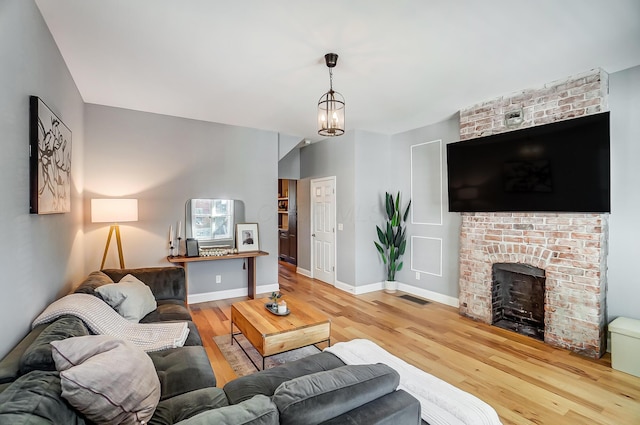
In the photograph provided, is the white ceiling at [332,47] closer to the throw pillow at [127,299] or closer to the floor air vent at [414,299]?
the throw pillow at [127,299]

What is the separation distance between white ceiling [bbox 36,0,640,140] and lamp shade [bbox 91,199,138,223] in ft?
4.05

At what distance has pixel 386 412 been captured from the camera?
3.85 feet

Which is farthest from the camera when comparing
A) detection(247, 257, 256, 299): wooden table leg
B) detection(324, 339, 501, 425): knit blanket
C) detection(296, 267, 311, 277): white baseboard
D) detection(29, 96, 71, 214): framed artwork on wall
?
detection(296, 267, 311, 277): white baseboard

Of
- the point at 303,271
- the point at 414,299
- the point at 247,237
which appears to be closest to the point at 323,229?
the point at 303,271

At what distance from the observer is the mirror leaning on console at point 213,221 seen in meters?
4.55

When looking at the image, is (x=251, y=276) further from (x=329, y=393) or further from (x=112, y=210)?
(x=329, y=393)

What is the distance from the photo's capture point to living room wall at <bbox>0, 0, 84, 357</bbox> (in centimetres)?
154

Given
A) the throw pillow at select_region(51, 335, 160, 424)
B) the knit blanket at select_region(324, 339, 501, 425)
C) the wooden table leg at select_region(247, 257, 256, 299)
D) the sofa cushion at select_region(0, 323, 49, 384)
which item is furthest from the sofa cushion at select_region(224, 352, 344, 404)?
the wooden table leg at select_region(247, 257, 256, 299)

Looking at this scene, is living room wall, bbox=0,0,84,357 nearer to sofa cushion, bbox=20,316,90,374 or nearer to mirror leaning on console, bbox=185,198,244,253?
sofa cushion, bbox=20,316,90,374

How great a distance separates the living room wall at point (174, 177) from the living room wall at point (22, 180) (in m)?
1.56

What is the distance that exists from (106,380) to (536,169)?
3.93 metres

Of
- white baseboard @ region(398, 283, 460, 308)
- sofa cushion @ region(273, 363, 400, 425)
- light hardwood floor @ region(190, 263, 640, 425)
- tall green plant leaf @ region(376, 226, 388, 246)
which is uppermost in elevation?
tall green plant leaf @ region(376, 226, 388, 246)

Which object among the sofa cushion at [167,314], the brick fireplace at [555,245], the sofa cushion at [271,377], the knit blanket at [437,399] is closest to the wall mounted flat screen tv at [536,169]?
the brick fireplace at [555,245]

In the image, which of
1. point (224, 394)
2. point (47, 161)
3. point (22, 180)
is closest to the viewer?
point (224, 394)
